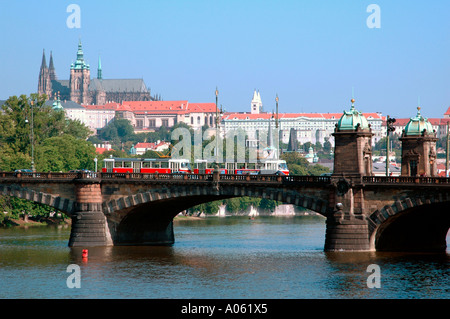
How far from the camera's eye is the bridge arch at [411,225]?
79.9 metres

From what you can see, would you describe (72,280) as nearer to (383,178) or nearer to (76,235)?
(76,235)

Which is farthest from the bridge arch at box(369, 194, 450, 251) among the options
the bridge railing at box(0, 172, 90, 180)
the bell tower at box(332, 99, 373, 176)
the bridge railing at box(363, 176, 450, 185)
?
the bridge railing at box(0, 172, 90, 180)

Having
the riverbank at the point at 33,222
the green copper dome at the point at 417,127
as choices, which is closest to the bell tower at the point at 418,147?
the green copper dome at the point at 417,127

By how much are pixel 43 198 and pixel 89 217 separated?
18.4ft

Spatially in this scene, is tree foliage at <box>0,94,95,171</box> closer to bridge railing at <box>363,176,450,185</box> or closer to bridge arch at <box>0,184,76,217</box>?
bridge arch at <box>0,184,76,217</box>

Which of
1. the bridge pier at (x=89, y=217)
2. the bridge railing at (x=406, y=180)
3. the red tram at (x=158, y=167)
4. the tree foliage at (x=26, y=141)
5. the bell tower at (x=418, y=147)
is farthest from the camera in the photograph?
the tree foliage at (x=26, y=141)

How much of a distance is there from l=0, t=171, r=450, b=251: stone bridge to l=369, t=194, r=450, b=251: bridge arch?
83 millimetres

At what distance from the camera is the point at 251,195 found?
8694 cm

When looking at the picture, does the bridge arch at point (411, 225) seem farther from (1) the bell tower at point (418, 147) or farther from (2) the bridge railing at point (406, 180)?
(1) the bell tower at point (418, 147)

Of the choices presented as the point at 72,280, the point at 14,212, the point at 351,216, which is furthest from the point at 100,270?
the point at 14,212

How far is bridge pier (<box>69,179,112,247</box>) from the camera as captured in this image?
302 feet

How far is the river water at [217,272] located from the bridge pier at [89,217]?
1744mm

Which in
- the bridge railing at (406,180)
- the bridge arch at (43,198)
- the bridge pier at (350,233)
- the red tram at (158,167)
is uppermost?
the red tram at (158,167)
